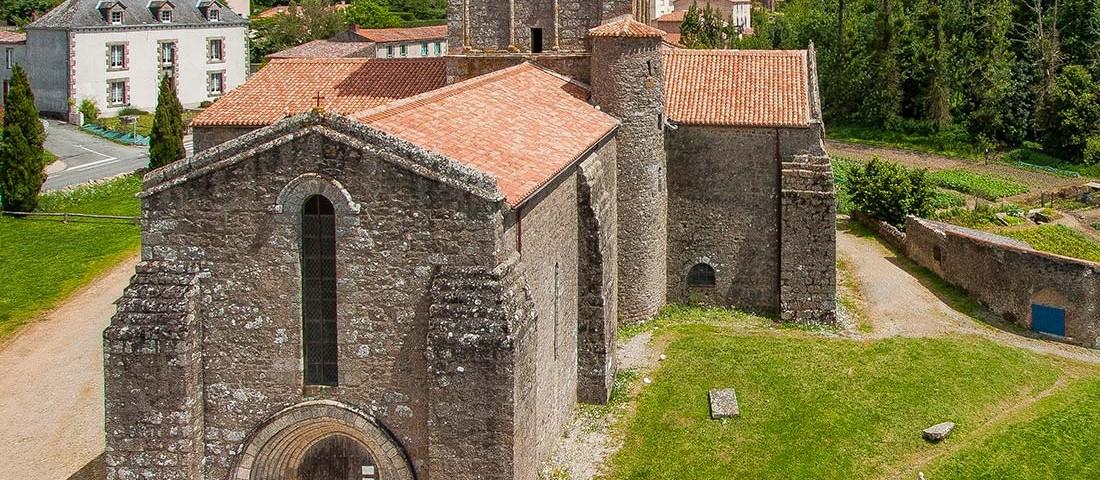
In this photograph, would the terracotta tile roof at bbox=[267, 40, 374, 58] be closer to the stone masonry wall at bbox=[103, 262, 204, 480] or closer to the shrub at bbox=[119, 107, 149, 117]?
the shrub at bbox=[119, 107, 149, 117]

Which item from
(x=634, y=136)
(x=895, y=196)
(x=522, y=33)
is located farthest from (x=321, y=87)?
(x=895, y=196)

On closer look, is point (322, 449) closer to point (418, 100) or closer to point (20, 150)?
point (418, 100)

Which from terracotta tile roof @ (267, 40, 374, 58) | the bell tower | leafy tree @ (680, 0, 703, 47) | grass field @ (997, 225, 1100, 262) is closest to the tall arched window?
the bell tower

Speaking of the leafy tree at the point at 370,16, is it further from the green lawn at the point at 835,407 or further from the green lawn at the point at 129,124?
the green lawn at the point at 835,407

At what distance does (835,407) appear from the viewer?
82.9 ft

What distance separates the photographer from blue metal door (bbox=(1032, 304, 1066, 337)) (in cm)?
3133

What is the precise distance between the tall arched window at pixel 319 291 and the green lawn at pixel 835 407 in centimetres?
643

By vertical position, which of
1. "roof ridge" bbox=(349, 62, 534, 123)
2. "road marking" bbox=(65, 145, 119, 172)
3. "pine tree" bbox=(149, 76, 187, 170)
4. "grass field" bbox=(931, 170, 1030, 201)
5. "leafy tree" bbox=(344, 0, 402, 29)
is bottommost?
"grass field" bbox=(931, 170, 1030, 201)

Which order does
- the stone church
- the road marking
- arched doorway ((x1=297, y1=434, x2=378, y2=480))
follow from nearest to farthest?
the stone church, arched doorway ((x1=297, y1=434, x2=378, y2=480)), the road marking

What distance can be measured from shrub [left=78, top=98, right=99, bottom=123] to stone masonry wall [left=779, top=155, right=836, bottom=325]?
4305 centimetres

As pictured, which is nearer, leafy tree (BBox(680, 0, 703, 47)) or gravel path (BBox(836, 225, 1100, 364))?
gravel path (BBox(836, 225, 1100, 364))

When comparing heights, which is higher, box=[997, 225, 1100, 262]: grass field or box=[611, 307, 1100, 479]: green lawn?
box=[997, 225, 1100, 262]: grass field

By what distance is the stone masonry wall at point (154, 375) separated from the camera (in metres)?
18.2

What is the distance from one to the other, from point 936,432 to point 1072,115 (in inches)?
1515
